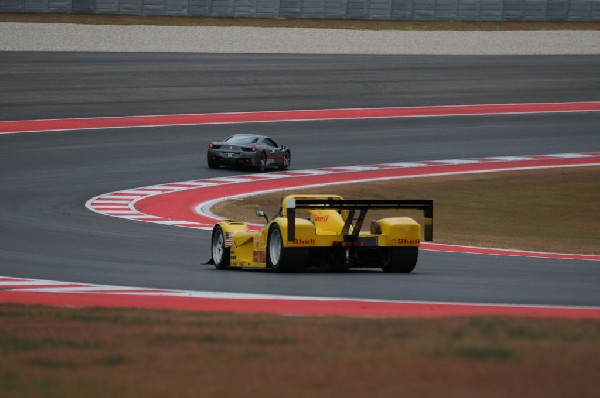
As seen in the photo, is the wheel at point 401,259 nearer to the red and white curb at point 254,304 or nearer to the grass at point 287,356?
the red and white curb at point 254,304

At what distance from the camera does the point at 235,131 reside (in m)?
41.0

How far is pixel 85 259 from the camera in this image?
17.7 m

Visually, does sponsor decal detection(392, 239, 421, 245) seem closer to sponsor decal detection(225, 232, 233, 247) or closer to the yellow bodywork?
the yellow bodywork

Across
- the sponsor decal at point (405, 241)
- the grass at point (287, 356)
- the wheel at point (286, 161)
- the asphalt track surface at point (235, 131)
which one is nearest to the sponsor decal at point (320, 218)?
the asphalt track surface at point (235, 131)

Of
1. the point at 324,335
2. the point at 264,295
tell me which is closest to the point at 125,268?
the point at 264,295

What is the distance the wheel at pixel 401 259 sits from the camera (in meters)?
16.6

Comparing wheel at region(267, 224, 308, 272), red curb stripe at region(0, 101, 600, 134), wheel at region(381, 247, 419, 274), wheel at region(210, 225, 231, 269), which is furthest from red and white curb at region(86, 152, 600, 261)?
red curb stripe at region(0, 101, 600, 134)

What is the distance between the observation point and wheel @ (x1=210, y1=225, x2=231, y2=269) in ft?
57.7

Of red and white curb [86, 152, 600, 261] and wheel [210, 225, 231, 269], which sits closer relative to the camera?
wheel [210, 225, 231, 269]

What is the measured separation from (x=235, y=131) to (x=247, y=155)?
6091mm

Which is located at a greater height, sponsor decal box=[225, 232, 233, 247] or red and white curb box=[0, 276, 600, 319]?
red and white curb box=[0, 276, 600, 319]

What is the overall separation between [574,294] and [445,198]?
1678cm

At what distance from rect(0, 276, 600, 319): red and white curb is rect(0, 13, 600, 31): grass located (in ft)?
127

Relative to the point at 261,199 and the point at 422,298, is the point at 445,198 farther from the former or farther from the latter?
the point at 422,298
